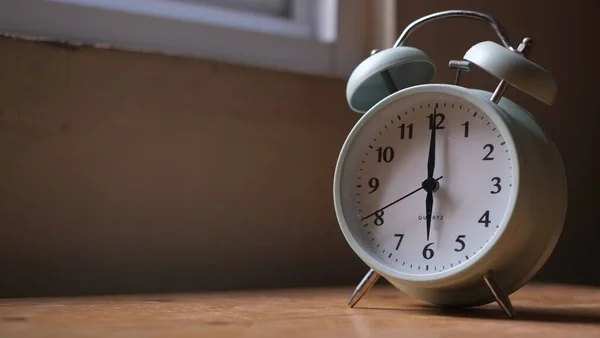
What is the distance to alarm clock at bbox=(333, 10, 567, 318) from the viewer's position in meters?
0.75

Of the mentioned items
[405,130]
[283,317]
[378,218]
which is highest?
[405,130]

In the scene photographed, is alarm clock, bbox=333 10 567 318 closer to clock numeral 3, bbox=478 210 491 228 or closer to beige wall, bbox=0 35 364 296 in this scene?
clock numeral 3, bbox=478 210 491 228

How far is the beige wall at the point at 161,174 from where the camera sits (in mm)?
1040

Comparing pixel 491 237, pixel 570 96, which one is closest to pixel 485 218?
pixel 491 237

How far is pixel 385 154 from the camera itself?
2.81 ft

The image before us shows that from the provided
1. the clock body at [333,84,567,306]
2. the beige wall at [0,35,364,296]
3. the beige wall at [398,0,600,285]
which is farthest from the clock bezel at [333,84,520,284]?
the beige wall at [398,0,600,285]

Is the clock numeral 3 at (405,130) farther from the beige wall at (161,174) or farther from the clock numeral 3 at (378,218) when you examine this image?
the beige wall at (161,174)

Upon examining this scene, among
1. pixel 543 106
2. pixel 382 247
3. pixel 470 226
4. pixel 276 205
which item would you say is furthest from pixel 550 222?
pixel 543 106

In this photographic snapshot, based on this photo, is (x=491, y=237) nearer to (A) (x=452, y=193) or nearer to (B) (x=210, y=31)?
(A) (x=452, y=193)

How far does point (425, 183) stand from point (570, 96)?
93cm

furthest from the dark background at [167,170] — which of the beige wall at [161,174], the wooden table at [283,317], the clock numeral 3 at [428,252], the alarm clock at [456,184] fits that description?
the clock numeral 3 at [428,252]

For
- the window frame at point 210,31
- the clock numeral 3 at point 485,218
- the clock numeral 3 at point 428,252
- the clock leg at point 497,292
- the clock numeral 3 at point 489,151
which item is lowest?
the clock leg at point 497,292

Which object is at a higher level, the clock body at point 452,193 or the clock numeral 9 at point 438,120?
the clock numeral 9 at point 438,120

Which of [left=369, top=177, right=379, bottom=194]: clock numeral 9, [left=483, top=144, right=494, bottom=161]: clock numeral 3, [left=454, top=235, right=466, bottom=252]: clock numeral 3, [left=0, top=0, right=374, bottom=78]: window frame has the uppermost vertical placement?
[left=0, top=0, right=374, bottom=78]: window frame
